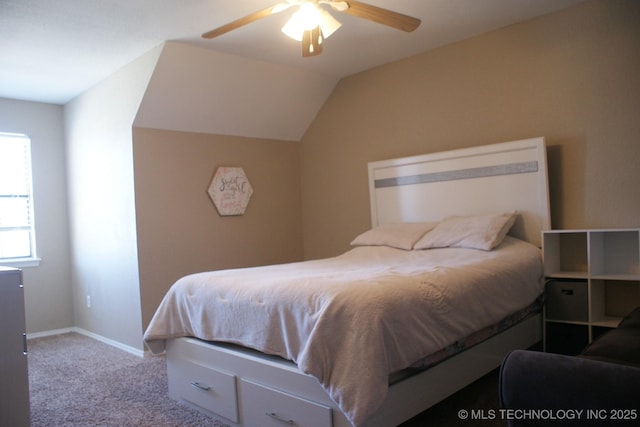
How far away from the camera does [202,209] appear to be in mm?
4137

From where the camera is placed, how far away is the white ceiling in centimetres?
279

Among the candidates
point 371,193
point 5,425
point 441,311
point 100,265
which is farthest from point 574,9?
point 100,265

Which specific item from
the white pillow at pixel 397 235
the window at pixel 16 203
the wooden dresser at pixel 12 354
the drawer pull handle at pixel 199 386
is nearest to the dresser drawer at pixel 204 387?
the drawer pull handle at pixel 199 386

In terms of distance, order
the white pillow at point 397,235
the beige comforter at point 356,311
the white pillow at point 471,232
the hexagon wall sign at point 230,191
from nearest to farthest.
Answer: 1. the beige comforter at point 356,311
2. the white pillow at point 471,232
3. the white pillow at point 397,235
4. the hexagon wall sign at point 230,191

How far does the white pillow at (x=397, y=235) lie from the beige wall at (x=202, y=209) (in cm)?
121

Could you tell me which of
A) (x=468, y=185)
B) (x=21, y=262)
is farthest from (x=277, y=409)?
(x=21, y=262)

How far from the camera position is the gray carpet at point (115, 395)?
7.83 ft

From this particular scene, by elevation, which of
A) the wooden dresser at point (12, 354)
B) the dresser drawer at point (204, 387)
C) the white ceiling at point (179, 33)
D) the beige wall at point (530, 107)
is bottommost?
the dresser drawer at point (204, 387)

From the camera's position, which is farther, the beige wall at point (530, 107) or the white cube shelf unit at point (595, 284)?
the beige wall at point (530, 107)

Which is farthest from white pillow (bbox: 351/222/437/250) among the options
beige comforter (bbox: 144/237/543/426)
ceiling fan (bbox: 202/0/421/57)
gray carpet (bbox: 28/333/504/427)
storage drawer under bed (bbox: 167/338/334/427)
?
storage drawer under bed (bbox: 167/338/334/427)

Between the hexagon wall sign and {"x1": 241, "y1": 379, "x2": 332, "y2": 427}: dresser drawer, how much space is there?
2326 mm

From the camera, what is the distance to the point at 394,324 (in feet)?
5.98

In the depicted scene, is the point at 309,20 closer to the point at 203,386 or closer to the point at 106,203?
the point at 203,386

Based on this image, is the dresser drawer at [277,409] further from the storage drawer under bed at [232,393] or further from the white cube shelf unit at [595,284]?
the white cube shelf unit at [595,284]
